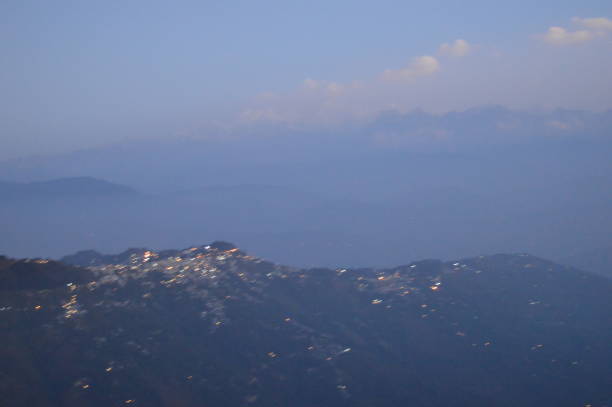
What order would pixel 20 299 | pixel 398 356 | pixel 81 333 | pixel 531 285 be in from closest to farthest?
pixel 81 333 → pixel 20 299 → pixel 398 356 → pixel 531 285

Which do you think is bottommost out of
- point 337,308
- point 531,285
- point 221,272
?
point 531,285

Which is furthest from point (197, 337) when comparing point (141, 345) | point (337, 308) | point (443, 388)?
point (443, 388)

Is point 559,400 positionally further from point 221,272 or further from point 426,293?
point 221,272

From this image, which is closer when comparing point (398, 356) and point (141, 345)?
point (141, 345)

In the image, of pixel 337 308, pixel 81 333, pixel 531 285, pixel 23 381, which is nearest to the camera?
pixel 23 381

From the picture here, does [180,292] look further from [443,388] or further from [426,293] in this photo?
[426,293]

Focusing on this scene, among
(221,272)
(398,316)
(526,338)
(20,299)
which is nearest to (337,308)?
(398,316)

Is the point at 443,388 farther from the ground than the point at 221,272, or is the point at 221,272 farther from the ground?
Result: the point at 221,272
